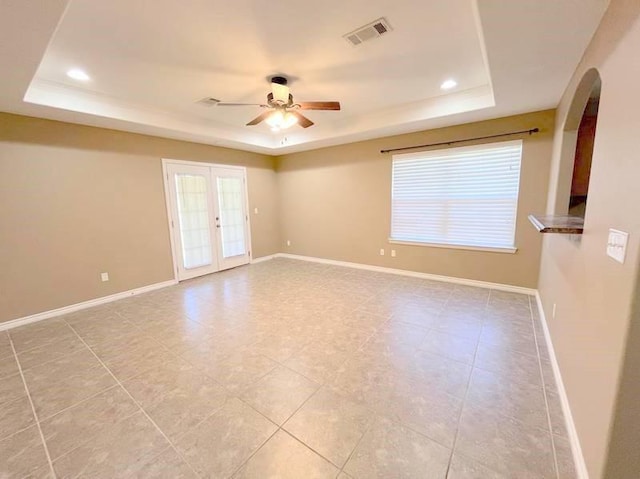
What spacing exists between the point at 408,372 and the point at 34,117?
502 centimetres

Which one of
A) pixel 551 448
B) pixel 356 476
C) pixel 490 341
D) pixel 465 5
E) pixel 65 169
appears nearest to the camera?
pixel 356 476

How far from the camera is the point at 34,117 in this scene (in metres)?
3.16

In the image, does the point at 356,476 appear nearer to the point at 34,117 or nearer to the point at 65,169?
the point at 65,169

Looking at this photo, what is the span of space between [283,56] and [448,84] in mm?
2013

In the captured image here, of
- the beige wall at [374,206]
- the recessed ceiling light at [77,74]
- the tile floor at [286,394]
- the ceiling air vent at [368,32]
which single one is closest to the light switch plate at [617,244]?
the tile floor at [286,394]

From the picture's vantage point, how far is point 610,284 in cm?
117

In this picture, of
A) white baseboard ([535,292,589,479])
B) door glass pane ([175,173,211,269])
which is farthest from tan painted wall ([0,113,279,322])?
white baseboard ([535,292,589,479])

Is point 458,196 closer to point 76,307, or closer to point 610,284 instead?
point 610,284

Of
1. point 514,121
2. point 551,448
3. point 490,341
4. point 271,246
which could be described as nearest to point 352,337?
point 490,341

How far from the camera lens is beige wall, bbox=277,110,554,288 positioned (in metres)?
3.54

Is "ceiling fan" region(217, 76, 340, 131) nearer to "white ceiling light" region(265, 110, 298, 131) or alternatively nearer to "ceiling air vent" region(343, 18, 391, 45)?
"white ceiling light" region(265, 110, 298, 131)

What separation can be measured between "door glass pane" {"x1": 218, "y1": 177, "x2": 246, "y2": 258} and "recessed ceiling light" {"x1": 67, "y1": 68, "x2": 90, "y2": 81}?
8.30ft

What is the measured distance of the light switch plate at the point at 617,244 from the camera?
3.46 ft

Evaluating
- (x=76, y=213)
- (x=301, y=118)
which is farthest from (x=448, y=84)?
(x=76, y=213)
